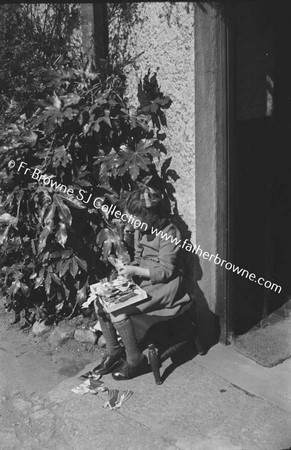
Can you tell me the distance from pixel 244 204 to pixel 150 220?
89 centimetres

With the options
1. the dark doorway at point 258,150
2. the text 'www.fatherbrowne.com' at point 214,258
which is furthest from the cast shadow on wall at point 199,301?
the dark doorway at point 258,150

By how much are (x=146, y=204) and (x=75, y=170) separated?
892 millimetres

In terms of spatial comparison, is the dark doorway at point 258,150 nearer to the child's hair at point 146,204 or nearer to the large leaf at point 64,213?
the child's hair at point 146,204

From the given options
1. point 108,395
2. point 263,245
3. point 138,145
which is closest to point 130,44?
point 138,145

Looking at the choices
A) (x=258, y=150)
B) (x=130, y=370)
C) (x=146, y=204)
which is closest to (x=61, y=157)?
(x=146, y=204)

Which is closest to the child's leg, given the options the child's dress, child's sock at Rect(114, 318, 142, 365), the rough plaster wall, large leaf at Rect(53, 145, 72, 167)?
child's sock at Rect(114, 318, 142, 365)

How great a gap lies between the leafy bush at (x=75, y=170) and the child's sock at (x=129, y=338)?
0.72 metres

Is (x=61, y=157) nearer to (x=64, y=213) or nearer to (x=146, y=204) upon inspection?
(x=64, y=213)

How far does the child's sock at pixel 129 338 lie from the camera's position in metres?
4.33

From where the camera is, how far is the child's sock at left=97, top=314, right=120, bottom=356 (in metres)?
4.56

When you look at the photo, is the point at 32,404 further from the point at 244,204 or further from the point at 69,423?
the point at 244,204

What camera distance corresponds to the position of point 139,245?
4.71 m

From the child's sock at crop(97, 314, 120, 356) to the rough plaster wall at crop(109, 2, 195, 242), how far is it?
0.98 m

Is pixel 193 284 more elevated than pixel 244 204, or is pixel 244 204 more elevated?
pixel 244 204
